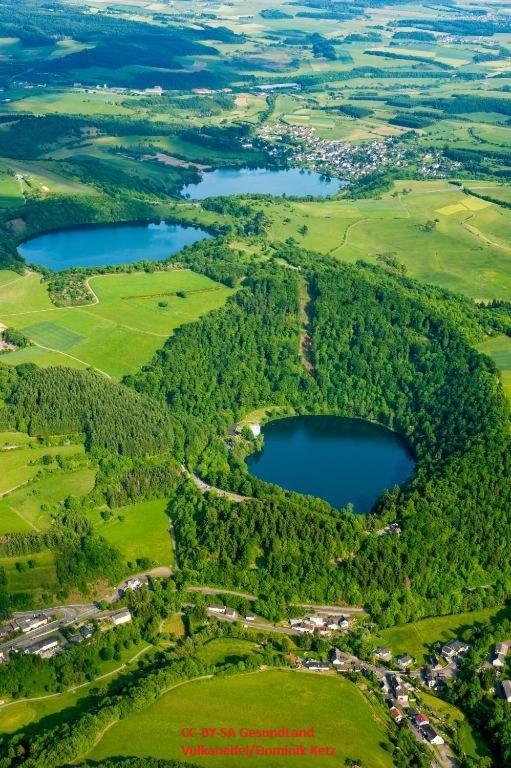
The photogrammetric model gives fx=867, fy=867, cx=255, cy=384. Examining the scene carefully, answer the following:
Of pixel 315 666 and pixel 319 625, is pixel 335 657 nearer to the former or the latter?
pixel 315 666

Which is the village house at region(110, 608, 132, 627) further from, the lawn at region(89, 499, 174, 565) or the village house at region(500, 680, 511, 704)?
the village house at region(500, 680, 511, 704)

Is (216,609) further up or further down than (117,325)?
further down

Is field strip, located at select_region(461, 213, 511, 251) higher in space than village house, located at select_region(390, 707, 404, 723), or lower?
higher

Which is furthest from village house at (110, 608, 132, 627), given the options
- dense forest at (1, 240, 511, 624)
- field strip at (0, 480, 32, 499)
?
field strip at (0, 480, 32, 499)

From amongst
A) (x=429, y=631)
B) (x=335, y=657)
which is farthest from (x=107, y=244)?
(x=335, y=657)

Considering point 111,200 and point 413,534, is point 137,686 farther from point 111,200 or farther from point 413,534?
point 111,200

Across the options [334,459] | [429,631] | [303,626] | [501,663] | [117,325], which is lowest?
[429,631]
